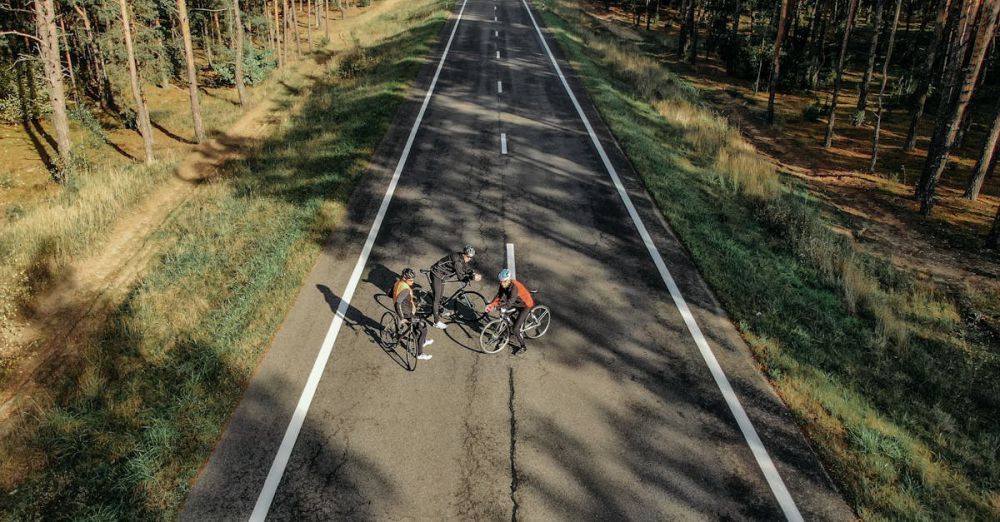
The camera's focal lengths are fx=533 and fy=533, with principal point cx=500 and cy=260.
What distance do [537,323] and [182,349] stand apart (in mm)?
6032

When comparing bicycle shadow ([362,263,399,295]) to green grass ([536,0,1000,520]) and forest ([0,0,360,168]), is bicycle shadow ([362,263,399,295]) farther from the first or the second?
forest ([0,0,360,168])

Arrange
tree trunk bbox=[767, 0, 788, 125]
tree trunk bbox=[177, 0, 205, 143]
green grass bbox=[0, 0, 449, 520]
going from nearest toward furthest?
1. green grass bbox=[0, 0, 449, 520]
2. tree trunk bbox=[177, 0, 205, 143]
3. tree trunk bbox=[767, 0, 788, 125]

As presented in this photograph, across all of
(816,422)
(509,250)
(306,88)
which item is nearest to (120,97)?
(306,88)

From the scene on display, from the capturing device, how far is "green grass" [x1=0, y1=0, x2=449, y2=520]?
662 cm

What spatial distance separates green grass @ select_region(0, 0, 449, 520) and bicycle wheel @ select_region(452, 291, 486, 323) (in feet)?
10.7

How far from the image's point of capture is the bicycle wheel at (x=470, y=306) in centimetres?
970

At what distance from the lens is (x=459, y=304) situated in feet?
32.6

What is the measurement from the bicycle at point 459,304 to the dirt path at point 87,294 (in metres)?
6.30

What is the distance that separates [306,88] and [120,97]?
15396mm

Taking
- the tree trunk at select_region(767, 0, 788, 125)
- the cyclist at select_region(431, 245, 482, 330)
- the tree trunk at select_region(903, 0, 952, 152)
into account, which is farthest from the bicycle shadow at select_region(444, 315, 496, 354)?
the tree trunk at select_region(767, 0, 788, 125)

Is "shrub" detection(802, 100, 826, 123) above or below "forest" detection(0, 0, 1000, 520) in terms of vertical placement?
above

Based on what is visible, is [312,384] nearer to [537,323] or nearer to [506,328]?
[506,328]

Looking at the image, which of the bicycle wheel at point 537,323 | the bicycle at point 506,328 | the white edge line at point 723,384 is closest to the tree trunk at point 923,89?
the white edge line at point 723,384

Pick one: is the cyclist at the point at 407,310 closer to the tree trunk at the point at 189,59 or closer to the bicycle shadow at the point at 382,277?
the bicycle shadow at the point at 382,277
